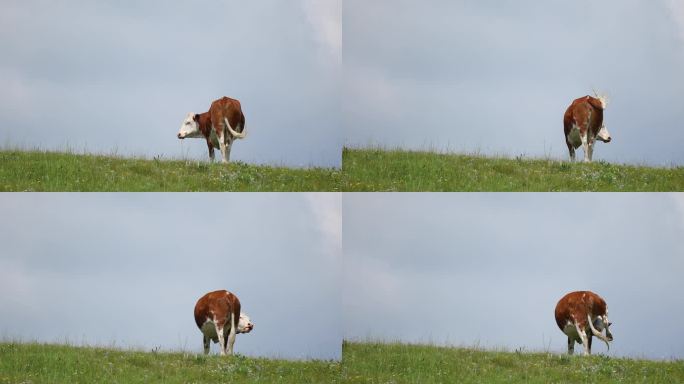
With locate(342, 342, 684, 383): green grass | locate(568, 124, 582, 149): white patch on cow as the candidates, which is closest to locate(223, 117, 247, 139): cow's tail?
locate(342, 342, 684, 383): green grass

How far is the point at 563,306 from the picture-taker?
25.1 meters

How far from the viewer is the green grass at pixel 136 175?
995 inches

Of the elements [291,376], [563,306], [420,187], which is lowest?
[291,376]

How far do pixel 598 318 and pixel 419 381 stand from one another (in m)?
4.50

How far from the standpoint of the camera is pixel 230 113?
27391 mm

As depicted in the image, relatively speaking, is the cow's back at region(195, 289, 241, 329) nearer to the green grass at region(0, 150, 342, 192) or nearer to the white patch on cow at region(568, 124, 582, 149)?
the green grass at region(0, 150, 342, 192)

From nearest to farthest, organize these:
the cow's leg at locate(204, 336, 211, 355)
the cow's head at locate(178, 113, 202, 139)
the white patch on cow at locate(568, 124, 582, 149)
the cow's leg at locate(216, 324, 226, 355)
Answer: the cow's leg at locate(216, 324, 226, 355)
the cow's leg at locate(204, 336, 211, 355)
the white patch on cow at locate(568, 124, 582, 149)
the cow's head at locate(178, 113, 202, 139)

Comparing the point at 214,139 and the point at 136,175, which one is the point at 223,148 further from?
the point at 136,175

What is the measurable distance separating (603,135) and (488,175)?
128 inches

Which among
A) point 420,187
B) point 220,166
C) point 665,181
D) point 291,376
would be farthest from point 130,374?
point 665,181

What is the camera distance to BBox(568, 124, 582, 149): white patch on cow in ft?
87.6

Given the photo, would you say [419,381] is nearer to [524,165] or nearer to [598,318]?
[598,318]

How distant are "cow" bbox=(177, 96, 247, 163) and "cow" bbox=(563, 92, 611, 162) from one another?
8116 mm

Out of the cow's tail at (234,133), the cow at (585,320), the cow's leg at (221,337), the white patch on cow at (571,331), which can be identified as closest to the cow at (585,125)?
the cow at (585,320)
